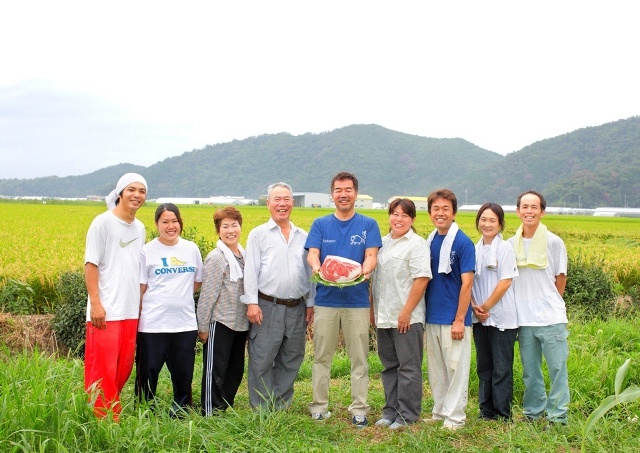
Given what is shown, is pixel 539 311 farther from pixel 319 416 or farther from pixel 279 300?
pixel 279 300

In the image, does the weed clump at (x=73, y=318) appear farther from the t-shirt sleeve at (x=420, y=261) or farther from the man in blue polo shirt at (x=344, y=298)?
the t-shirt sleeve at (x=420, y=261)

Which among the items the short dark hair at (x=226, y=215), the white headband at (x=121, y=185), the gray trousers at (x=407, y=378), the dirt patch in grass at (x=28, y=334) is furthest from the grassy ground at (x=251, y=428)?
the dirt patch in grass at (x=28, y=334)

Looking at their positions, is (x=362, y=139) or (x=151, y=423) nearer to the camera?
(x=151, y=423)

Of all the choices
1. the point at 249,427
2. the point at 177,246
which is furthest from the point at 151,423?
the point at 177,246

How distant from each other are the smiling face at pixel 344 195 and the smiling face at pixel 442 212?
676mm

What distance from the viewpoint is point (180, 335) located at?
4.77 metres

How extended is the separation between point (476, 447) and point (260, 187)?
446 feet

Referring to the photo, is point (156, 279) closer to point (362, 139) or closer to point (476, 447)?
point (476, 447)

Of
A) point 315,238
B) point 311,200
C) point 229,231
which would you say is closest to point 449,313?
point 315,238

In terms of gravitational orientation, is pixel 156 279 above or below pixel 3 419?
above

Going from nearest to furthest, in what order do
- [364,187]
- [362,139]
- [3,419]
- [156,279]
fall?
[3,419]
[156,279]
[364,187]
[362,139]

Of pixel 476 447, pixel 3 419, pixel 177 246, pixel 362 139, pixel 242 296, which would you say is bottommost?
pixel 476 447

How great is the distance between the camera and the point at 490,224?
5082mm

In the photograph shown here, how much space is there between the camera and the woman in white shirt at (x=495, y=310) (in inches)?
196
